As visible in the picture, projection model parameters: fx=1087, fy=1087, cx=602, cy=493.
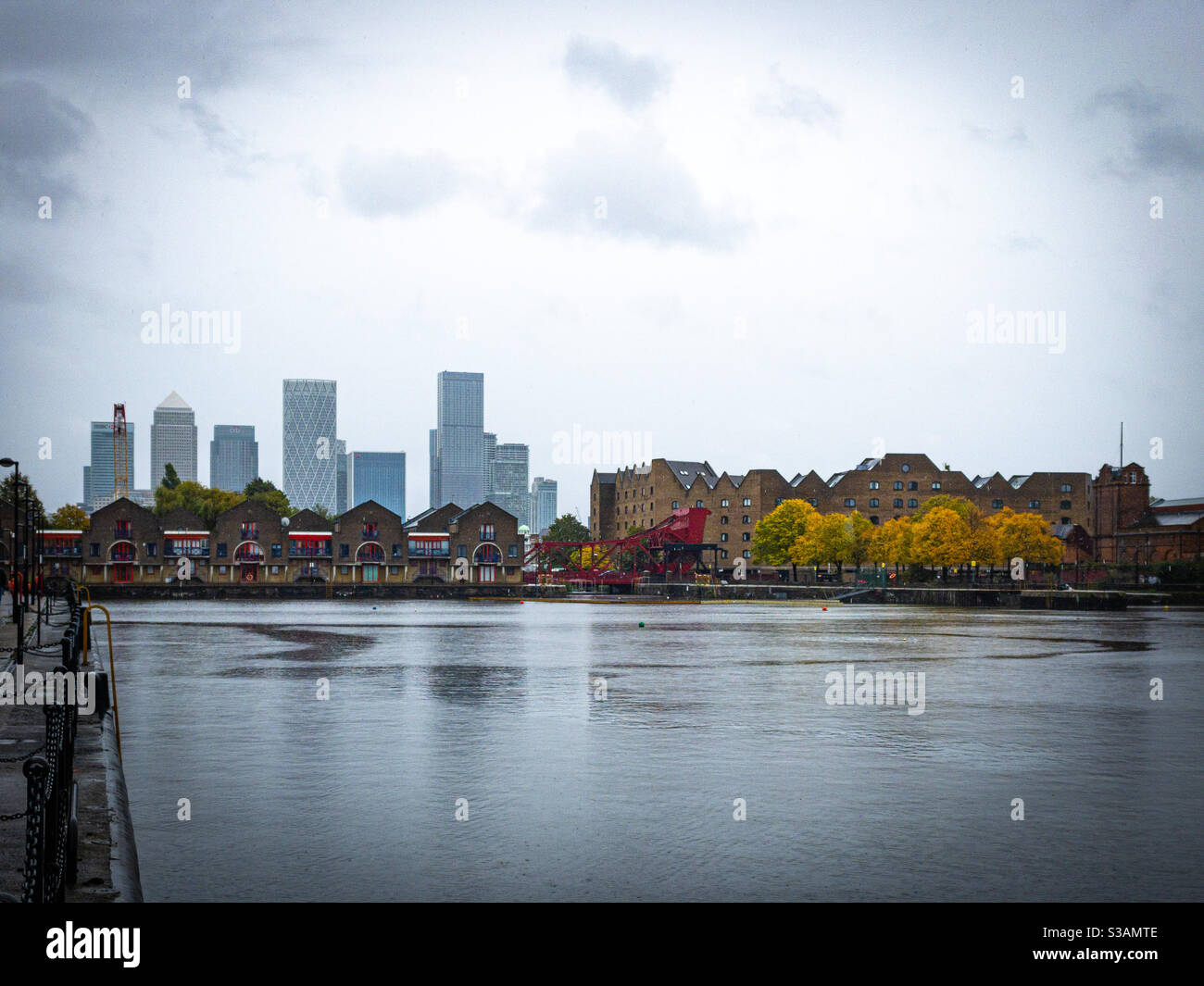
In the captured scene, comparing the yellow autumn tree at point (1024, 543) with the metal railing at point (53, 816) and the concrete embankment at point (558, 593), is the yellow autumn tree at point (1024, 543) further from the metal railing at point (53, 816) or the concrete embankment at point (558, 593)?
the metal railing at point (53, 816)

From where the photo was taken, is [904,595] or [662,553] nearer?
[904,595]

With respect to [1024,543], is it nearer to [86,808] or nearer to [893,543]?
[893,543]

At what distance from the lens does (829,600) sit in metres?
103

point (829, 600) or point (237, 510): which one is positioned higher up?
point (237, 510)

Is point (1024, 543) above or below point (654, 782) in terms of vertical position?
above

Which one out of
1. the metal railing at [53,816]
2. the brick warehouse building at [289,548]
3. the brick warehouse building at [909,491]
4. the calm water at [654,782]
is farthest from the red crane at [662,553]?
the metal railing at [53,816]

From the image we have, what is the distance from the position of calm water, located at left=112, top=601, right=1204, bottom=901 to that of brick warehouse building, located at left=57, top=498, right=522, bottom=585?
324ft

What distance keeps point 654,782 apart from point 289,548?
120392mm

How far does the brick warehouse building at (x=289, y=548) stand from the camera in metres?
124

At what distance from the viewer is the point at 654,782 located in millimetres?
13898

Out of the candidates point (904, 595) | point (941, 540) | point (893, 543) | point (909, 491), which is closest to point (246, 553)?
point (904, 595)
